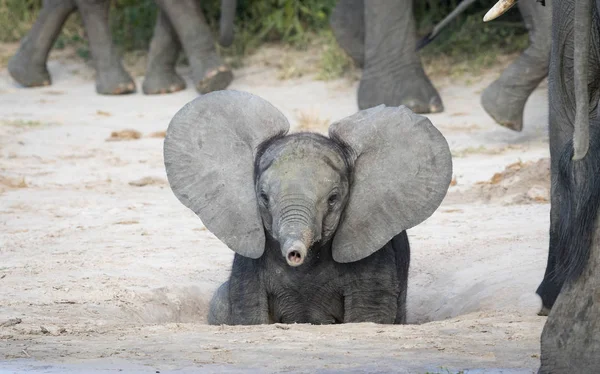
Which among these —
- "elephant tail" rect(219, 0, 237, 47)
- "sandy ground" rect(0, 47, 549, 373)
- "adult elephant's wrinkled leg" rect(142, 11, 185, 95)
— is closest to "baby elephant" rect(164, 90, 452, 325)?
"sandy ground" rect(0, 47, 549, 373)

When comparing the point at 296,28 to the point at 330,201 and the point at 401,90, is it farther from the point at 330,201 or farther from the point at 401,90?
the point at 330,201

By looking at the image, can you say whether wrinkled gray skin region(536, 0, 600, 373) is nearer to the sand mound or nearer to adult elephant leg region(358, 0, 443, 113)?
the sand mound

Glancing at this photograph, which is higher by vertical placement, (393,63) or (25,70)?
(393,63)

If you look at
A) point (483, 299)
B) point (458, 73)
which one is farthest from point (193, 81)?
point (483, 299)

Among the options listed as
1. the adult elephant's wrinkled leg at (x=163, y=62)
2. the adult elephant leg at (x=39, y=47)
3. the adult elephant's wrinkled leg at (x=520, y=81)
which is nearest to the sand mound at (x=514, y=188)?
the adult elephant's wrinkled leg at (x=520, y=81)

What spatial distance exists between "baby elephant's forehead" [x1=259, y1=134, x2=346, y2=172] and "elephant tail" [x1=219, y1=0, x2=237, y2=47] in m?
4.31

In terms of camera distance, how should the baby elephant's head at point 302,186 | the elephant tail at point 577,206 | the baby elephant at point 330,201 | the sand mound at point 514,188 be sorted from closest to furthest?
the elephant tail at point 577,206 < the baby elephant's head at point 302,186 < the baby elephant at point 330,201 < the sand mound at point 514,188

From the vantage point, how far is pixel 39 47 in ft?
31.2

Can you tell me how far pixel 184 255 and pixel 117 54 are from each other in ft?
14.6

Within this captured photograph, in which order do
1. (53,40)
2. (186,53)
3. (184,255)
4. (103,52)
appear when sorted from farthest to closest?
(53,40), (103,52), (186,53), (184,255)

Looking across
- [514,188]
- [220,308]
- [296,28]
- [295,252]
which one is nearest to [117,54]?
[296,28]

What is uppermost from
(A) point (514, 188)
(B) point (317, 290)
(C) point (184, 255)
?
(B) point (317, 290)

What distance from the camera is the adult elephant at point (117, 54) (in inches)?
353

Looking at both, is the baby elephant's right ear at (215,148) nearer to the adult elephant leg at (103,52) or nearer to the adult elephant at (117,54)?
the adult elephant at (117,54)
